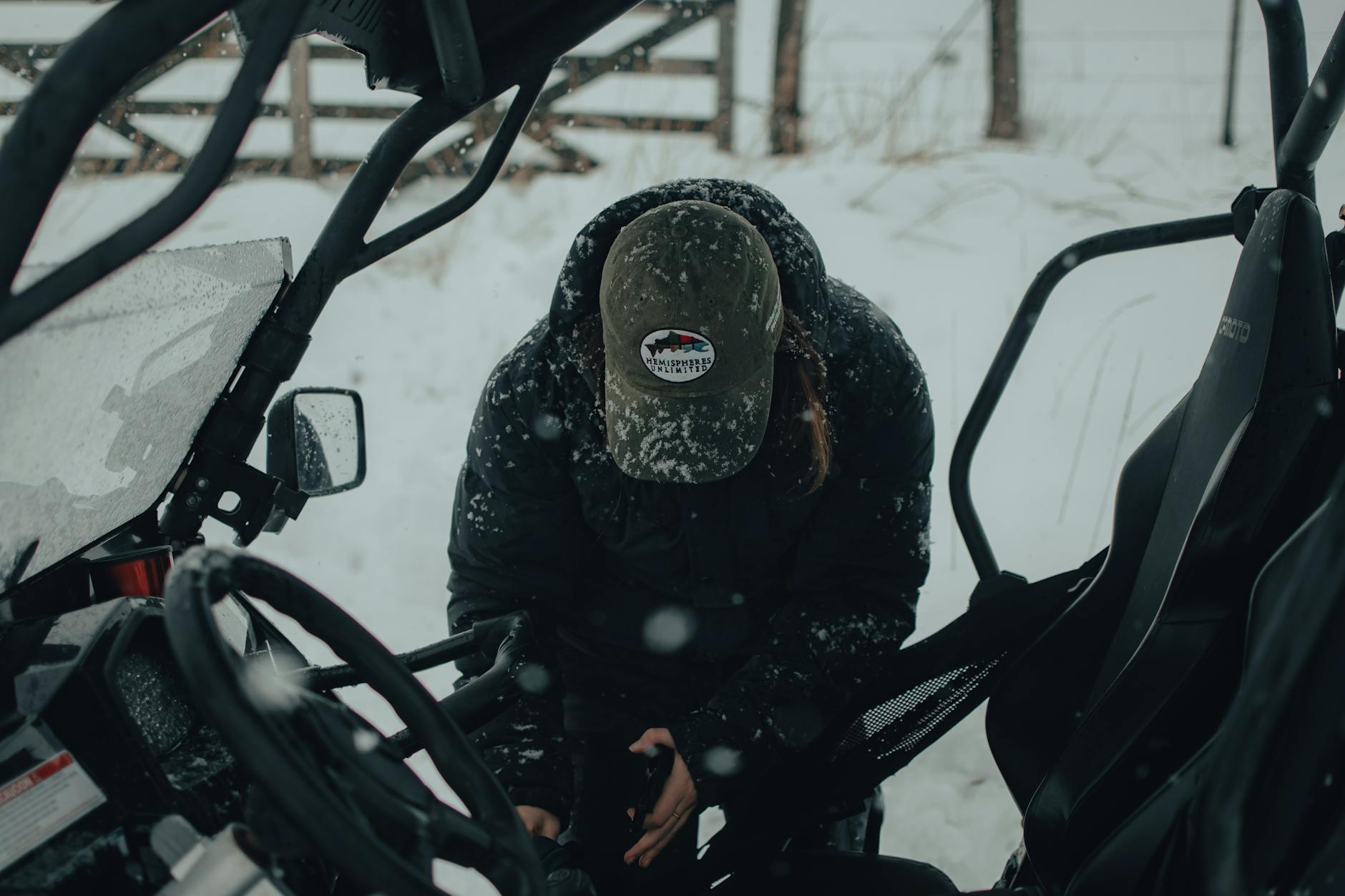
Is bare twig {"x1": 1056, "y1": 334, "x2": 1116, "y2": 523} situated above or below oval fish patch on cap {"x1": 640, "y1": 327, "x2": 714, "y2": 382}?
below

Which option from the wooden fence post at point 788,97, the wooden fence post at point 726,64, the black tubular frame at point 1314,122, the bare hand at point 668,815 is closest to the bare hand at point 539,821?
the bare hand at point 668,815

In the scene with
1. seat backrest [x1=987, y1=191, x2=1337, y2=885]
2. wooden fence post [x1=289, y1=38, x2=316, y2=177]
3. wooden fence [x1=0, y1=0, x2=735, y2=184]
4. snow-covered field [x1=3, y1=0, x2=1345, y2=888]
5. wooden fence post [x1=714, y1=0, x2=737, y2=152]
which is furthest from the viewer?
wooden fence post [x1=714, y1=0, x2=737, y2=152]

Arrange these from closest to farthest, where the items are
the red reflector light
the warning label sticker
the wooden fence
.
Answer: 1. the warning label sticker
2. the red reflector light
3. the wooden fence

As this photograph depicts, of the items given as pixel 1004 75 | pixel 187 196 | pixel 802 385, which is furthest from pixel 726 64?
pixel 187 196

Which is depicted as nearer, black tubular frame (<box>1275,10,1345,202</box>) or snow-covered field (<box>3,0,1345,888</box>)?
black tubular frame (<box>1275,10,1345,202</box>)

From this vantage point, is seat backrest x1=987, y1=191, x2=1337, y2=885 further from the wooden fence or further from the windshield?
the wooden fence

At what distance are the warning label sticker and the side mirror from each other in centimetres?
53

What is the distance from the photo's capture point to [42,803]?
2.96ft

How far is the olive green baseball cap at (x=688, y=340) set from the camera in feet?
4.67

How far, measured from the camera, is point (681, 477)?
5.03ft

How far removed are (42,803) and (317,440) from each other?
2.17ft

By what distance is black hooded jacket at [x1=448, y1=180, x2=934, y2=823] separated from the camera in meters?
1.66

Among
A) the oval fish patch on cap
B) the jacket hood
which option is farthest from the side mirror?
the oval fish patch on cap

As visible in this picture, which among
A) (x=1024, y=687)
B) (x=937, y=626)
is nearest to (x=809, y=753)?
(x=1024, y=687)
